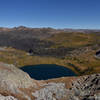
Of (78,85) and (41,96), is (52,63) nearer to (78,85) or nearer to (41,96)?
(78,85)

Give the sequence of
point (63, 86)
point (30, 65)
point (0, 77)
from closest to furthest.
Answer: point (0, 77) → point (63, 86) → point (30, 65)

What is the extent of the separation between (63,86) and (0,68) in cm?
3168

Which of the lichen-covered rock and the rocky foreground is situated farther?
the lichen-covered rock

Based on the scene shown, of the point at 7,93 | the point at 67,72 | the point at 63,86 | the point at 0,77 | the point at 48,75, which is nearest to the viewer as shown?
the point at 7,93

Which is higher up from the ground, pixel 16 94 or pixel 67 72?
pixel 16 94

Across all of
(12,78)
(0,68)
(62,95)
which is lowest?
Result: (62,95)

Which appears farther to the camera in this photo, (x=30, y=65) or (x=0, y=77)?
(x=30, y=65)

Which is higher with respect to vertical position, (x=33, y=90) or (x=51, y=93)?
(x=33, y=90)

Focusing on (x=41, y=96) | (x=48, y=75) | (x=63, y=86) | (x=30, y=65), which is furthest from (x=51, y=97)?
(x=30, y=65)

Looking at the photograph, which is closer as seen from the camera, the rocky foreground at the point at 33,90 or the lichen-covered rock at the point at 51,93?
the rocky foreground at the point at 33,90

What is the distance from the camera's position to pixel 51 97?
177ft

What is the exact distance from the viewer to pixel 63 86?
2547 inches

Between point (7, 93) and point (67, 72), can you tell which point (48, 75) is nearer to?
point (67, 72)

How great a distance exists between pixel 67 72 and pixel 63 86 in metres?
96.9
